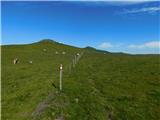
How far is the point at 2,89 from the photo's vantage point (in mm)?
39219

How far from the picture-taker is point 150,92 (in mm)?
37844

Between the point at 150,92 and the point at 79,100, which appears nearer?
the point at 79,100

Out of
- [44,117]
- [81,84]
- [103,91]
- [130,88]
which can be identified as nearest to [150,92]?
[130,88]

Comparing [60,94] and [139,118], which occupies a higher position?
[60,94]

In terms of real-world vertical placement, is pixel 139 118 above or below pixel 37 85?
below

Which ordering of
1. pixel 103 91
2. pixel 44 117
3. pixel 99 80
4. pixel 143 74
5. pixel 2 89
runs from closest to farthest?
pixel 44 117
pixel 103 91
pixel 2 89
pixel 99 80
pixel 143 74

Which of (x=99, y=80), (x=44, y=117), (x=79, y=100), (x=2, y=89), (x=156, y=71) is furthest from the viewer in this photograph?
(x=156, y=71)

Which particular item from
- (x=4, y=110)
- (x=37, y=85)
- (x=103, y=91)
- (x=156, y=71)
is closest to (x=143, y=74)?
(x=156, y=71)

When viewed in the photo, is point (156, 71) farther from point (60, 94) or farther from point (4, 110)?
point (4, 110)

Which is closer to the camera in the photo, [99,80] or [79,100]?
[79,100]

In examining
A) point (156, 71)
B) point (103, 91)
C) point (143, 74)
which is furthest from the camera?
point (156, 71)

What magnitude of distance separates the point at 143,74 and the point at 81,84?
1632 centimetres

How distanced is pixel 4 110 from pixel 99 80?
16.9m

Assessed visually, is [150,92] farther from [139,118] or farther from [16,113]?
[16,113]
